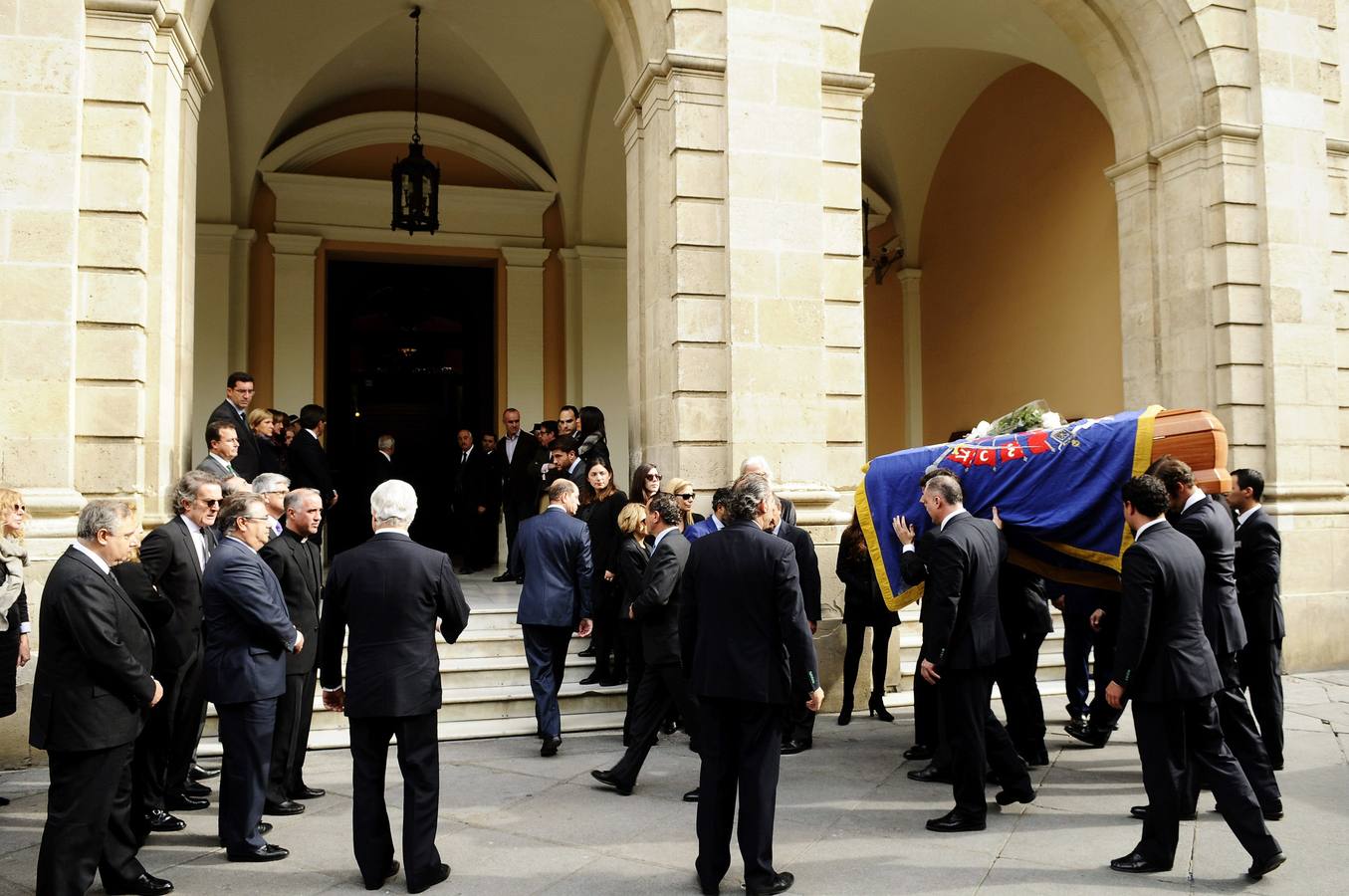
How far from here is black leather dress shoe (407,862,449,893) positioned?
418 cm

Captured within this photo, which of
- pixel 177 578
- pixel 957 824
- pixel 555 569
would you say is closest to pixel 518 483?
pixel 555 569

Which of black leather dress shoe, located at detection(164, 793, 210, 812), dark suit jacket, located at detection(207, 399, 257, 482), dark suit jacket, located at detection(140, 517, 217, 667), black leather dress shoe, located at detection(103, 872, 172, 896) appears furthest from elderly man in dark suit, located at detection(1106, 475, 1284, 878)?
dark suit jacket, located at detection(207, 399, 257, 482)

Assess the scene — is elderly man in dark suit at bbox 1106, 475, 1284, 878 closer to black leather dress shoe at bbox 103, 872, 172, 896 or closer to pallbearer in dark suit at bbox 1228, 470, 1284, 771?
pallbearer in dark suit at bbox 1228, 470, 1284, 771

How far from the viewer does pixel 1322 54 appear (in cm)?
985

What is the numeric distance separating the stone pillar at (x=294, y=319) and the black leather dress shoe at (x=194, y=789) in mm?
8169

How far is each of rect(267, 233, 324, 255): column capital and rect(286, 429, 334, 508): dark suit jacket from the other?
18.0 feet

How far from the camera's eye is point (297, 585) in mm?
5184

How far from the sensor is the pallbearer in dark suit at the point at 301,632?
5137 mm

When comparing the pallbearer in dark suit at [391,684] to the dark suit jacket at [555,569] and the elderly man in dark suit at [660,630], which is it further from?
the dark suit jacket at [555,569]

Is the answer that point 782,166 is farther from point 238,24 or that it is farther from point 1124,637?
point 238,24

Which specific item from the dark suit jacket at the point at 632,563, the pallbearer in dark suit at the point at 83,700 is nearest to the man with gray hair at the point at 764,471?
the dark suit jacket at the point at 632,563

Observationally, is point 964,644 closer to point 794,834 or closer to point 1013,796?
point 1013,796

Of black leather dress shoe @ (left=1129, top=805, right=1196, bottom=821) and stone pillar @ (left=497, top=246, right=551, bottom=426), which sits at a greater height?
stone pillar @ (left=497, top=246, right=551, bottom=426)

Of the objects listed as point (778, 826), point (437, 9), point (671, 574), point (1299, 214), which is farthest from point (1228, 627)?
point (437, 9)
